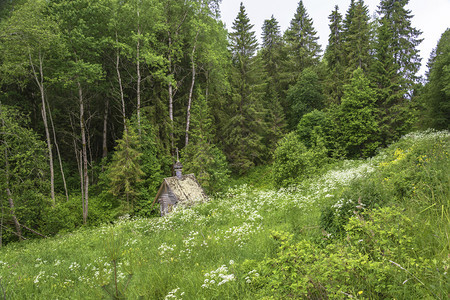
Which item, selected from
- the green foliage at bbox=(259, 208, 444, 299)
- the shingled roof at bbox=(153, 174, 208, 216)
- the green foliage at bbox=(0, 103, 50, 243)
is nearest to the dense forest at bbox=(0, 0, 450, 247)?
the green foliage at bbox=(0, 103, 50, 243)

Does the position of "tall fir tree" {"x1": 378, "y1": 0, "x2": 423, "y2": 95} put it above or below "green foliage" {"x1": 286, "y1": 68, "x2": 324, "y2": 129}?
above

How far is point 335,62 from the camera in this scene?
35062 millimetres

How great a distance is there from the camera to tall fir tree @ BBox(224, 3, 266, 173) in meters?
30.1

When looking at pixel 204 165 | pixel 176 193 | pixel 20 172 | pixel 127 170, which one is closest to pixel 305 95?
pixel 204 165

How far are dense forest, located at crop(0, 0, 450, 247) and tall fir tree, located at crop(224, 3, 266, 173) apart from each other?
0.17 metres

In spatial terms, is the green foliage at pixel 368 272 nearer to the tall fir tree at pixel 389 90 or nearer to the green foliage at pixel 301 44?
the tall fir tree at pixel 389 90

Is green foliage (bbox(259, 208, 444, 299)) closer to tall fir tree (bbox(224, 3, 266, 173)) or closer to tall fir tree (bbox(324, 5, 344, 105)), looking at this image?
tall fir tree (bbox(224, 3, 266, 173))

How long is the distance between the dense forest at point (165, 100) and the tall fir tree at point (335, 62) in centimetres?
18

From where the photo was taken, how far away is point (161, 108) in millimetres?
23344

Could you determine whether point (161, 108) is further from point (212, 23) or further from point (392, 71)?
point (392, 71)

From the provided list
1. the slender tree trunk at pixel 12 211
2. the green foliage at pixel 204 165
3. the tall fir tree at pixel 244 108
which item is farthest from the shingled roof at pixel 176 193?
the tall fir tree at pixel 244 108

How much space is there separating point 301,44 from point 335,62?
6.58 m

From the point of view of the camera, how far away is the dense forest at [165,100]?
1466 centimetres

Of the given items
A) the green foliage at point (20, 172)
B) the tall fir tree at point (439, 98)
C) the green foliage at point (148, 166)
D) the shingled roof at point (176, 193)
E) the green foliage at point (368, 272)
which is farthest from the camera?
the tall fir tree at point (439, 98)
